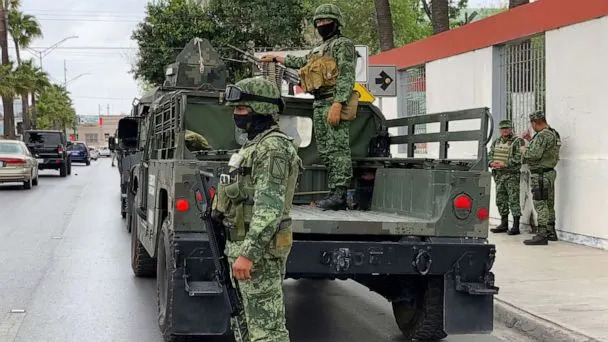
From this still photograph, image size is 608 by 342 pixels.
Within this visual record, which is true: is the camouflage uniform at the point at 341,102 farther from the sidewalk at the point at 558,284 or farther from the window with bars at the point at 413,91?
the window with bars at the point at 413,91

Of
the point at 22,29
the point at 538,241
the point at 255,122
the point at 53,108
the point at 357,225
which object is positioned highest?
the point at 22,29

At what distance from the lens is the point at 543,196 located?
9930 mm

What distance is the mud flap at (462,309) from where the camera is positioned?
5219 mm

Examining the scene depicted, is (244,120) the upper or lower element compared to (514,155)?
upper

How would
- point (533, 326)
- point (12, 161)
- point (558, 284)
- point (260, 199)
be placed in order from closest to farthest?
point (260, 199) < point (533, 326) < point (558, 284) < point (12, 161)

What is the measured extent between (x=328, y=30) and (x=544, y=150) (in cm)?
467

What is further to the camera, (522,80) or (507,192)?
(522,80)

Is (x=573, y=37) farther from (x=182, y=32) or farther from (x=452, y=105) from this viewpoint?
(x=182, y=32)

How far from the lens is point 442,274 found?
5.20 meters

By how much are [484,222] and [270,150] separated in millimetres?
2128

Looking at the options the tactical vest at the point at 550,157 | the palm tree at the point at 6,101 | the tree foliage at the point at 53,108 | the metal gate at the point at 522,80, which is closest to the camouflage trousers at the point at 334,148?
the tactical vest at the point at 550,157

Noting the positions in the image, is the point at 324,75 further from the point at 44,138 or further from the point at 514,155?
the point at 44,138

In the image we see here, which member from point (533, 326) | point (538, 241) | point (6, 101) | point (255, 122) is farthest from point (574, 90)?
point (6, 101)

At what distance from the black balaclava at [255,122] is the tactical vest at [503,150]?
7628 millimetres
